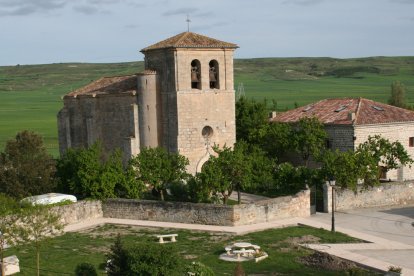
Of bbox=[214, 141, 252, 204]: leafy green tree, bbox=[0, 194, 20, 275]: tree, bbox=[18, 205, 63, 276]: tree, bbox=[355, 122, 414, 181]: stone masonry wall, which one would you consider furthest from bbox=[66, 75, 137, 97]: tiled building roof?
bbox=[18, 205, 63, 276]: tree

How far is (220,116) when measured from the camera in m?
38.0

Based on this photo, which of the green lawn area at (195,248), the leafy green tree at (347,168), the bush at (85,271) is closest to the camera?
the bush at (85,271)

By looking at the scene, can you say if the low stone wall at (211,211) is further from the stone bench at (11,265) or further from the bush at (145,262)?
the bush at (145,262)

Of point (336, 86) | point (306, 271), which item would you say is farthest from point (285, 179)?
point (336, 86)

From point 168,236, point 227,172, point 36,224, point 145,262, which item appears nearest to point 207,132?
point 227,172

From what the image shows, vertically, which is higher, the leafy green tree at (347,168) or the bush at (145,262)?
the leafy green tree at (347,168)

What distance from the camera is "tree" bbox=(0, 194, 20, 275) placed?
68.9ft

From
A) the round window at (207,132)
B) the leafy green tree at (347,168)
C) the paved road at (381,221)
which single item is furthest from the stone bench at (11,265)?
the leafy green tree at (347,168)

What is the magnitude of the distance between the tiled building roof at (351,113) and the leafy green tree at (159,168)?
11.6 metres

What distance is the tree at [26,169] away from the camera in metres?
33.2

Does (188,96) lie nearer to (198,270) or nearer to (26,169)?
(26,169)

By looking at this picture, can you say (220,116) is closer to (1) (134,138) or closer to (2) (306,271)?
(1) (134,138)

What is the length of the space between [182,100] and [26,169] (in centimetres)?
951

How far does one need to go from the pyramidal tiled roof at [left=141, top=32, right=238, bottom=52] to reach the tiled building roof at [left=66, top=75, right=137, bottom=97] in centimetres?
258
